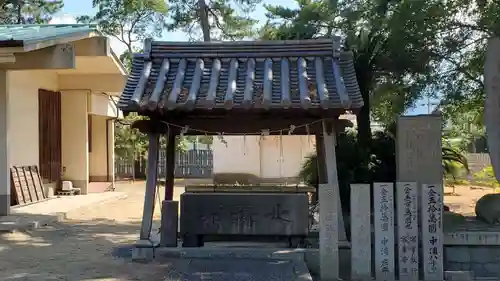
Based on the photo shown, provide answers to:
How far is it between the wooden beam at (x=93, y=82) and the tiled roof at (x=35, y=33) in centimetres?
352

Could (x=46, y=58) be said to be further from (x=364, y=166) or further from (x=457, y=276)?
(x=457, y=276)

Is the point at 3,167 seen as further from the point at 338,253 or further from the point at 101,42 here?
the point at 338,253

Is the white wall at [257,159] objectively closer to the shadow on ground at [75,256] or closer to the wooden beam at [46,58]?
the shadow on ground at [75,256]

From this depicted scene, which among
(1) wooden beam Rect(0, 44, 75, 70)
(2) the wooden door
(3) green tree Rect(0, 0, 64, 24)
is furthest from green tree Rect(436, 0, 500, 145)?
(3) green tree Rect(0, 0, 64, 24)

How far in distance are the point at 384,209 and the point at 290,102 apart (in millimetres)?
1976

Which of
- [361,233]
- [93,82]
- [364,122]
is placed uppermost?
[93,82]

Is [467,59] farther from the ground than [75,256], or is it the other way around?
[467,59]

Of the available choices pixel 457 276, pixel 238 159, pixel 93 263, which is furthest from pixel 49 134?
pixel 457 276

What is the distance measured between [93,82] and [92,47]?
3.75 meters

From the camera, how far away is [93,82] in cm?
1812

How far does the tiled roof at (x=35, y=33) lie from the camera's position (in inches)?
423

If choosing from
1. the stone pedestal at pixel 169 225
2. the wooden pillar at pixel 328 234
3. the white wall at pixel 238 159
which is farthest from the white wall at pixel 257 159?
the wooden pillar at pixel 328 234

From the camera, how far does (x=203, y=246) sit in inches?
355

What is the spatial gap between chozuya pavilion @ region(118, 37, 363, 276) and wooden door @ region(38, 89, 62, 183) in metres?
8.10
